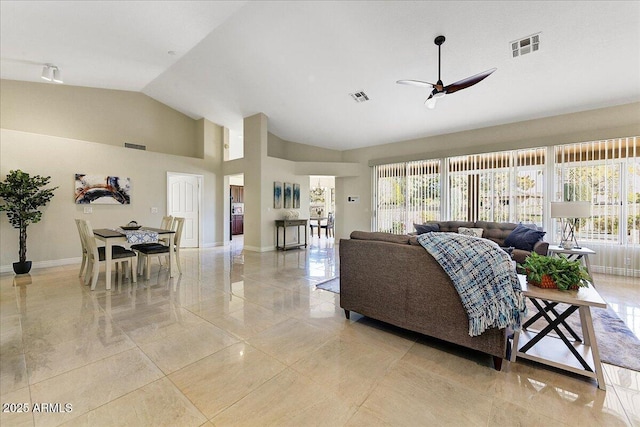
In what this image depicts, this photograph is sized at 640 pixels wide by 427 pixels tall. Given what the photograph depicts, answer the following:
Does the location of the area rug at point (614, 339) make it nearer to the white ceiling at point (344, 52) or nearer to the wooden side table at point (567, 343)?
the wooden side table at point (567, 343)

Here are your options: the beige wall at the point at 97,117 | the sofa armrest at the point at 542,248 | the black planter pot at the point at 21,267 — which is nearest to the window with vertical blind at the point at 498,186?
the sofa armrest at the point at 542,248

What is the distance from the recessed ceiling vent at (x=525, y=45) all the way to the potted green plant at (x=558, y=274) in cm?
315

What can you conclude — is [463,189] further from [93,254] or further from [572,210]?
[93,254]

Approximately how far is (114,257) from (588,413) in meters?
5.11

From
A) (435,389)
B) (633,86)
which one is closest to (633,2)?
(633,86)

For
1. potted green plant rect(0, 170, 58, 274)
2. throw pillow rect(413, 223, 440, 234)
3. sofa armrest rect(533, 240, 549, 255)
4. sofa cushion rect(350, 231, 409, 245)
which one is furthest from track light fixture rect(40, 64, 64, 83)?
sofa armrest rect(533, 240, 549, 255)

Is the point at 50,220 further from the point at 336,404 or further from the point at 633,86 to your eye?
the point at 633,86

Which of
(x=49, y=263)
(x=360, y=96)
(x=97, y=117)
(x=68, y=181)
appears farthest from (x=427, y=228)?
(x=97, y=117)

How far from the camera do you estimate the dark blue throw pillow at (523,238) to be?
13.9 ft

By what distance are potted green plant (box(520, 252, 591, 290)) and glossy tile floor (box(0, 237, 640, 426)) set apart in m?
0.62

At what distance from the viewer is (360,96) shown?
212 inches

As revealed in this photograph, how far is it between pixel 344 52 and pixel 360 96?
4.28ft

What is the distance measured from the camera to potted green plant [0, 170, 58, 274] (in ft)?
14.6

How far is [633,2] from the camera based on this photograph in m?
2.86
